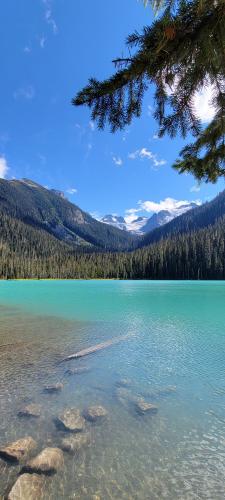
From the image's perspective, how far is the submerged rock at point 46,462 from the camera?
20.2 feet

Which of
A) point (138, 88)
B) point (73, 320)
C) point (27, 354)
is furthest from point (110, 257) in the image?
point (138, 88)

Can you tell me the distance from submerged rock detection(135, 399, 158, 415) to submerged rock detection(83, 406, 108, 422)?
1.02 metres

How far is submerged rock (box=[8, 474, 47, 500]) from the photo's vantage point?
535 cm

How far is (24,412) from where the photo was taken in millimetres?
8820

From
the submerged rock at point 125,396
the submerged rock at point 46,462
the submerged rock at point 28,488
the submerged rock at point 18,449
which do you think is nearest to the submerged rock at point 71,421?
the submerged rock at point 18,449

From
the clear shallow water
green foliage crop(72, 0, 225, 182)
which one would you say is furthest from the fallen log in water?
green foliage crop(72, 0, 225, 182)

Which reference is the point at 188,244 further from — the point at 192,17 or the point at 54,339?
the point at 192,17

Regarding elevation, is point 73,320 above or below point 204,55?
below

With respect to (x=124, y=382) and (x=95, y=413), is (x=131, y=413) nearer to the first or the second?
(x=95, y=413)

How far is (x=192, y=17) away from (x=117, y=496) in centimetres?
719

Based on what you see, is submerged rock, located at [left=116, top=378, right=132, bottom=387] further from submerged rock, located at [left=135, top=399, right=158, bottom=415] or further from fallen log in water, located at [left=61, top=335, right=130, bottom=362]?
fallen log in water, located at [left=61, top=335, right=130, bottom=362]

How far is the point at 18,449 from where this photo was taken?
6.73 metres

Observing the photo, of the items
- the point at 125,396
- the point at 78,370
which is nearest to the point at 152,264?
the point at 78,370

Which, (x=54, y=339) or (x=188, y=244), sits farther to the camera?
(x=188, y=244)
